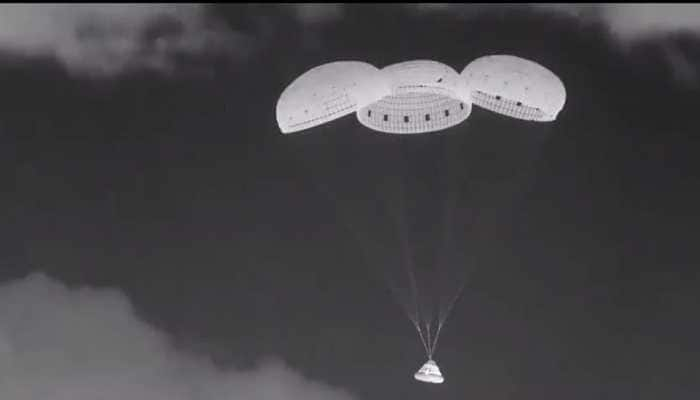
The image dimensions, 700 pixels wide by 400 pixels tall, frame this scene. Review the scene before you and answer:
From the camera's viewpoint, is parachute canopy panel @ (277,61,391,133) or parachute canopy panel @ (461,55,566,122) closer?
parachute canopy panel @ (461,55,566,122)

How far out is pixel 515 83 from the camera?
67.5 feet

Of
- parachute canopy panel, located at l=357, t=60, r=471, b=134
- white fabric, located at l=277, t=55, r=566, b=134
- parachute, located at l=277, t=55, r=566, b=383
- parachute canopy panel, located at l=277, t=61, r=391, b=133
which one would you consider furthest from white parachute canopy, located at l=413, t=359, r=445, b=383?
parachute canopy panel, located at l=277, t=61, r=391, b=133

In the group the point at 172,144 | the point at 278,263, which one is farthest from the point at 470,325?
the point at 172,144

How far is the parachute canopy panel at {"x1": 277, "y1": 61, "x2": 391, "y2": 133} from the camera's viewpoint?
20859mm

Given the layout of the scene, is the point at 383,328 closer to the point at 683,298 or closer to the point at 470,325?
the point at 470,325

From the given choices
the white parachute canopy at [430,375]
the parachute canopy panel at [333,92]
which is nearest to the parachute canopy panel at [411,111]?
the parachute canopy panel at [333,92]

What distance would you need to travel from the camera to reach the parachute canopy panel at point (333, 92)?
68.4 feet

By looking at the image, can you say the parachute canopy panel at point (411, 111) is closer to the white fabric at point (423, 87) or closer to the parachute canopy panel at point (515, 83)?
the white fabric at point (423, 87)

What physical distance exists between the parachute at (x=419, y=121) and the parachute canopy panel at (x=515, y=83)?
18mm

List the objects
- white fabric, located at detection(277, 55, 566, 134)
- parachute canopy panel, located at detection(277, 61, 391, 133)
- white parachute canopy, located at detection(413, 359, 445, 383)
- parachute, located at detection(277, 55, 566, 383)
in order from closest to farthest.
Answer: white fabric, located at detection(277, 55, 566, 134) → parachute, located at detection(277, 55, 566, 383) → parachute canopy panel, located at detection(277, 61, 391, 133) → white parachute canopy, located at detection(413, 359, 445, 383)

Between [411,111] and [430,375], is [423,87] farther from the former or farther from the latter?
[430,375]

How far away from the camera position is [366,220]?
27.2 m

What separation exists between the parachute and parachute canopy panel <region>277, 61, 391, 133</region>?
0.02 meters

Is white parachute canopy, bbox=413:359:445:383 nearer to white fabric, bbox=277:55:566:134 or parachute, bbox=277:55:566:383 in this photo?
parachute, bbox=277:55:566:383
